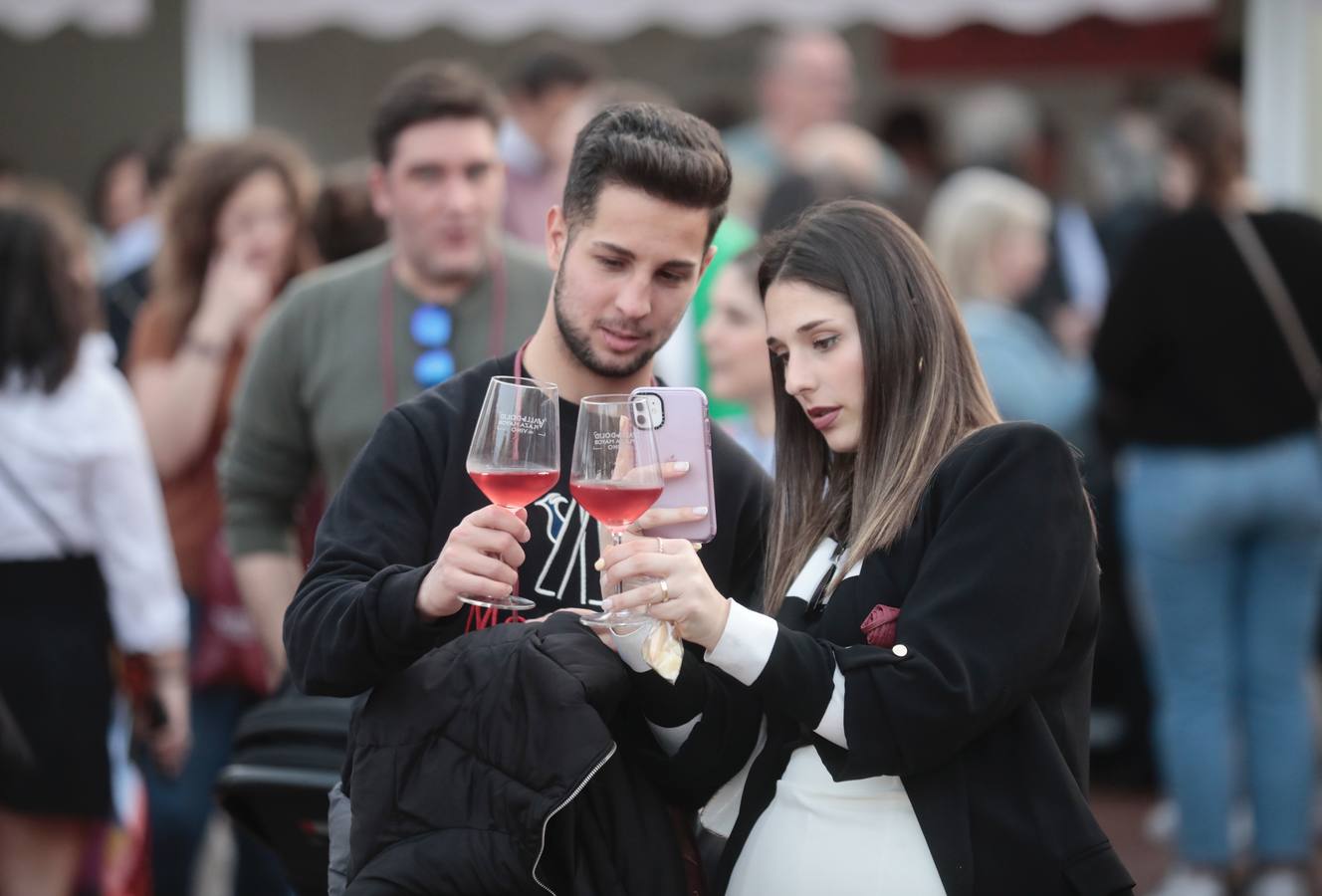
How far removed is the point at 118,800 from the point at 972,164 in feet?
17.0

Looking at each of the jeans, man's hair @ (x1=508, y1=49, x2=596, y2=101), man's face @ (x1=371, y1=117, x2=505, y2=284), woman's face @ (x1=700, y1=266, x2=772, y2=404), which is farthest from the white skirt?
man's hair @ (x1=508, y1=49, x2=596, y2=101)

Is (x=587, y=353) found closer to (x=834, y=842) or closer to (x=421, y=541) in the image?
(x=421, y=541)

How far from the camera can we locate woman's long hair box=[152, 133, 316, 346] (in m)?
5.17

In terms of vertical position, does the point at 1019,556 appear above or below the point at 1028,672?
above

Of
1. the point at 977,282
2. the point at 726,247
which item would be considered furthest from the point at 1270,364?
the point at 726,247

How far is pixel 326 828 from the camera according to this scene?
10.4 feet

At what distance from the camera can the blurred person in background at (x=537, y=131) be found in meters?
6.29

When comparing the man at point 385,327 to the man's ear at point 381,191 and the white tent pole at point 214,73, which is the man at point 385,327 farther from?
the white tent pole at point 214,73

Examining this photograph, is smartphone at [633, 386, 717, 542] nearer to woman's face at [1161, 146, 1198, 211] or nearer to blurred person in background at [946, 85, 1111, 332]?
woman's face at [1161, 146, 1198, 211]

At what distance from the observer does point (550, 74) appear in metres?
6.46

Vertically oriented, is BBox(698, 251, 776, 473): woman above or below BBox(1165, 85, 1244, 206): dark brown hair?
below

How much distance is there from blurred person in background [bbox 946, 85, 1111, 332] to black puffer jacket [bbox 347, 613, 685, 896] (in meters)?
4.65

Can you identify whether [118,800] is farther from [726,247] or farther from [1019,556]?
[1019,556]

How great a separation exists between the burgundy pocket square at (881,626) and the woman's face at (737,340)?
168cm
